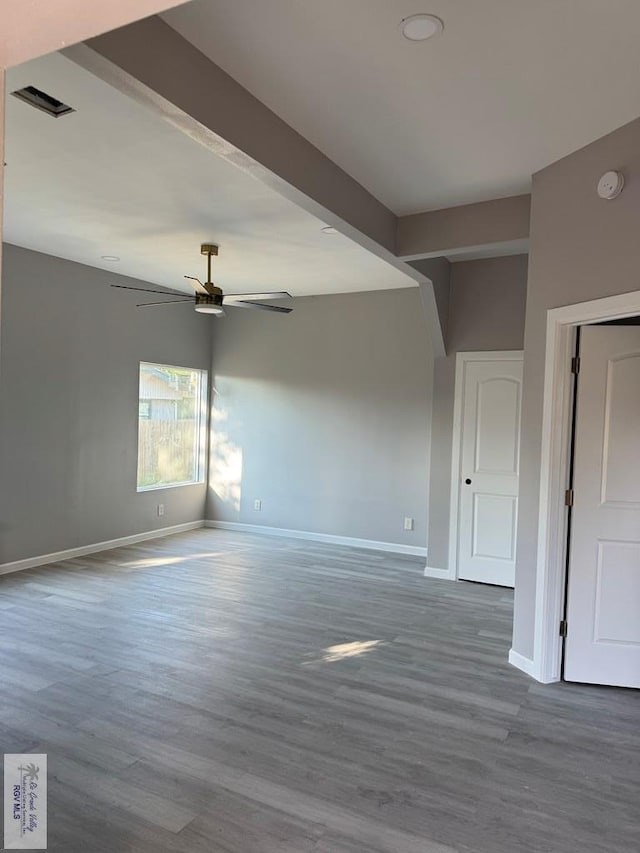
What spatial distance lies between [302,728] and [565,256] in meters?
2.87

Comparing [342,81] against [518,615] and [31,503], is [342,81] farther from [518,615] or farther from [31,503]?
[31,503]

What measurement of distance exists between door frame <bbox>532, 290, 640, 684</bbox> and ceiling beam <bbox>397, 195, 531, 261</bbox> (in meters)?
0.78

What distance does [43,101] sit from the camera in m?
2.59

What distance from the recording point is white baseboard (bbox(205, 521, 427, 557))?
20.2 ft

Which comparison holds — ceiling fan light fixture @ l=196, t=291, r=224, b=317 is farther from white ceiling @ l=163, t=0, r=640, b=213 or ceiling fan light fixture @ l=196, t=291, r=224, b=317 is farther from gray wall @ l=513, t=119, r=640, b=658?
gray wall @ l=513, t=119, r=640, b=658

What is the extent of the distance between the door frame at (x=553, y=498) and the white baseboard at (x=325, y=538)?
278cm

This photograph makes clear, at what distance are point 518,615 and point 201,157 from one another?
326 centimetres

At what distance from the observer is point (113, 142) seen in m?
2.95

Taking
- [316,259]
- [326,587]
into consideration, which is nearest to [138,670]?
[326,587]

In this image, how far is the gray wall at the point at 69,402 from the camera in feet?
16.6

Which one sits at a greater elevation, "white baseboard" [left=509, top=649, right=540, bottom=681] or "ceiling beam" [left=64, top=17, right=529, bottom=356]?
"ceiling beam" [left=64, top=17, right=529, bottom=356]

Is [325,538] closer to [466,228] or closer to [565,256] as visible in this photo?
[466,228]

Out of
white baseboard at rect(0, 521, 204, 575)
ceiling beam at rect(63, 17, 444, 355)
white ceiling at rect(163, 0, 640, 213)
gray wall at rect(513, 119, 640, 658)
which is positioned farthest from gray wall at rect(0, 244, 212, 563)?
gray wall at rect(513, 119, 640, 658)

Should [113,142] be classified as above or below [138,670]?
above
